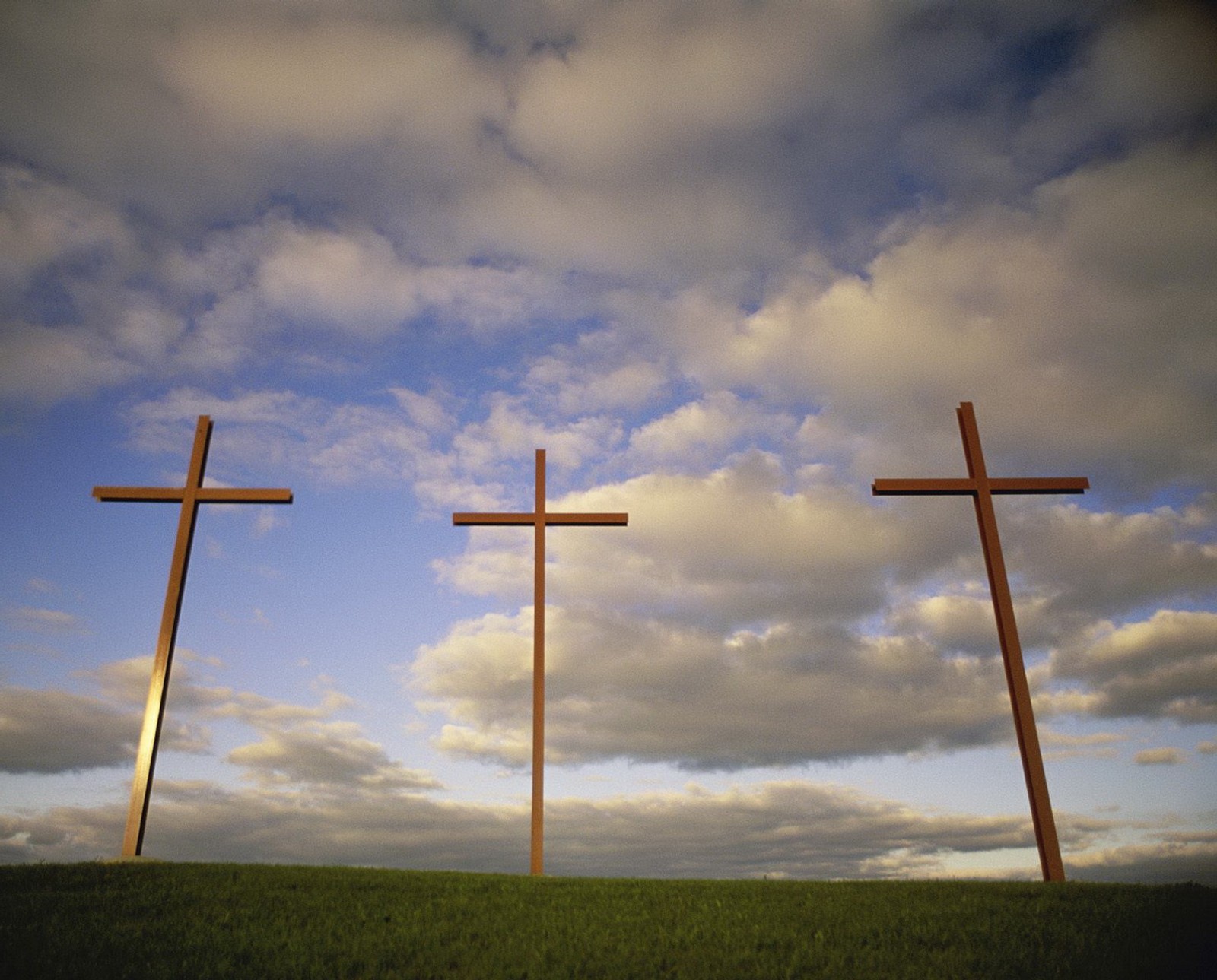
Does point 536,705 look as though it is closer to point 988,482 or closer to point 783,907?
point 783,907

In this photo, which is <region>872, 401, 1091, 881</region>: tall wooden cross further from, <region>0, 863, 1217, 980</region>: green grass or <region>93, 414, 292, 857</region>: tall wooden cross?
<region>93, 414, 292, 857</region>: tall wooden cross

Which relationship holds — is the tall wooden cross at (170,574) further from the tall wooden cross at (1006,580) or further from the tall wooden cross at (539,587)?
the tall wooden cross at (1006,580)

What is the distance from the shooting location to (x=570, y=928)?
1018 cm

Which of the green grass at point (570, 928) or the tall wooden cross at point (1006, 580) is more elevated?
the tall wooden cross at point (1006, 580)

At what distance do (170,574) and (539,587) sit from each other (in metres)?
6.31

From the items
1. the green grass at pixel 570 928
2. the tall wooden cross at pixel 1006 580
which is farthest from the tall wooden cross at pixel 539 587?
the tall wooden cross at pixel 1006 580

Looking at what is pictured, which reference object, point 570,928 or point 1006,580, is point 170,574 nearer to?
point 570,928

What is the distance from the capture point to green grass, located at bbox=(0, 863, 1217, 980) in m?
8.93

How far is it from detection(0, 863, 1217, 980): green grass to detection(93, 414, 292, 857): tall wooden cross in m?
1.22

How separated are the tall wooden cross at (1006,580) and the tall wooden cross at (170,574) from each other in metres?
11.5

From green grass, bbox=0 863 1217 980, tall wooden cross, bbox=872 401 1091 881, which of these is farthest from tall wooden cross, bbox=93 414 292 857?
tall wooden cross, bbox=872 401 1091 881

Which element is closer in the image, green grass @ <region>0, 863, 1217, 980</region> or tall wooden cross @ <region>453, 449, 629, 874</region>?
green grass @ <region>0, 863, 1217, 980</region>

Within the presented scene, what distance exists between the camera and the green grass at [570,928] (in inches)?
352

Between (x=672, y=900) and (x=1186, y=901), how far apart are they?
653cm
